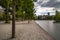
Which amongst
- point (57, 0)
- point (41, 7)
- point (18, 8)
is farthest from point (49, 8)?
point (18, 8)

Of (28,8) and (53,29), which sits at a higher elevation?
(28,8)

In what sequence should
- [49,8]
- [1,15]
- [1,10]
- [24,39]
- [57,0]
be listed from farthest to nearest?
[49,8] < [57,0] < [1,15] < [1,10] < [24,39]

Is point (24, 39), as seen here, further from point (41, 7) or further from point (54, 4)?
point (41, 7)

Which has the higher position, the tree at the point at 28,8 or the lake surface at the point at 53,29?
the tree at the point at 28,8

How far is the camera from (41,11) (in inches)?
2581

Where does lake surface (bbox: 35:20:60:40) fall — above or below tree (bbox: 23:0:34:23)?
below

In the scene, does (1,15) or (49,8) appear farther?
(49,8)

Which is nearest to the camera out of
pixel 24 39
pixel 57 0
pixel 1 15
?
pixel 24 39

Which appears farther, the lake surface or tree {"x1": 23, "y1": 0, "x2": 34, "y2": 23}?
tree {"x1": 23, "y1": 0, "x2": 34, "y2": 23}

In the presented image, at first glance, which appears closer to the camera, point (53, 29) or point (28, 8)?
point (53, 29)

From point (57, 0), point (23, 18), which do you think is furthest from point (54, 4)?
point (23, 18)

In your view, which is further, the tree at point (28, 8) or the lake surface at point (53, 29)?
the tree at point (28, 8)

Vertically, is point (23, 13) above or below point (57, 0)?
below

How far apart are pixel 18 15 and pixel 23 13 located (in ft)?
4.02
